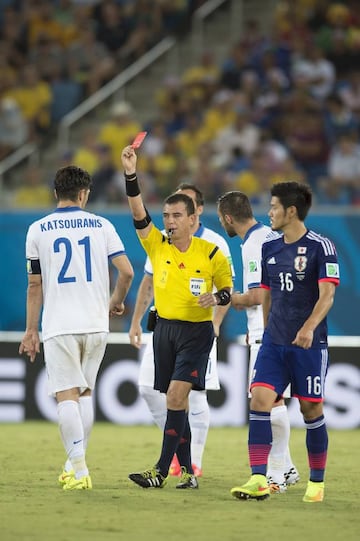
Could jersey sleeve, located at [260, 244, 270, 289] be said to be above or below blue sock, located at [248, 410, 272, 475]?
above

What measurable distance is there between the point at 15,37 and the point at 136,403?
10.9m

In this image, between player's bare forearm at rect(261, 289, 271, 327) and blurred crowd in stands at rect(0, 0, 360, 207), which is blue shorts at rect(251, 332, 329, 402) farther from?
blurred crowd in stands at rect(0, 0, 360, 207)

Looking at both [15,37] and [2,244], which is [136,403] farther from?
[15,37]

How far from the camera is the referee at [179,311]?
857 cm

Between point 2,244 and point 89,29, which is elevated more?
point 89,29

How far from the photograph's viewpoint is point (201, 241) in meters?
8.91

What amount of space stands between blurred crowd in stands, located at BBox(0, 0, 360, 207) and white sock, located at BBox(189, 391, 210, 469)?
7.40m

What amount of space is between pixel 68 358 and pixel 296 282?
1724 millimetres

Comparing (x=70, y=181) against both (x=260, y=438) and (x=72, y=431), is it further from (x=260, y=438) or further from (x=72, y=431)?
(x=260, y=438)

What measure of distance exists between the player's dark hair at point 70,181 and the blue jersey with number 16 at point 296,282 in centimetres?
152

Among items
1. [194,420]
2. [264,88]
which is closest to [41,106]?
[264,88]

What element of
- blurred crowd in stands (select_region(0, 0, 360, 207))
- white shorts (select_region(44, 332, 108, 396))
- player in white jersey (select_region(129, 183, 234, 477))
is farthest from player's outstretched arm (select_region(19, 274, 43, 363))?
blurred crowd in stands (select_region(0, 0, 360, 207))

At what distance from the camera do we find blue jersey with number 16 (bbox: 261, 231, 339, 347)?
7.96m

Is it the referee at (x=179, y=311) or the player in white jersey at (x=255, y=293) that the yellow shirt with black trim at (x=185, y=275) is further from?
the player in white jersey at (x=255, y=293)
